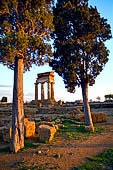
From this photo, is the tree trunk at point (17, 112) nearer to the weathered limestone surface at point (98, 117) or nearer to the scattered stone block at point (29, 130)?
the scattered stone block at point (29, 130)

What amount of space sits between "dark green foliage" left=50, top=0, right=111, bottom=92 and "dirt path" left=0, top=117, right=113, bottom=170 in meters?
4.57

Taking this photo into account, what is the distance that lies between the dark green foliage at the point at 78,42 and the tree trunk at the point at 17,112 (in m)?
4.00

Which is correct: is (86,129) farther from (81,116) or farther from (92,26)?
(92,26)

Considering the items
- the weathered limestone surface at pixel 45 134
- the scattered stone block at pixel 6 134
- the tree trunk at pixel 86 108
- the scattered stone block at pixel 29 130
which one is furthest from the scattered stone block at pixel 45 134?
the tree trunk at pixel 86 108

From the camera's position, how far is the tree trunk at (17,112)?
6.37 metres

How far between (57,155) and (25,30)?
6.16m

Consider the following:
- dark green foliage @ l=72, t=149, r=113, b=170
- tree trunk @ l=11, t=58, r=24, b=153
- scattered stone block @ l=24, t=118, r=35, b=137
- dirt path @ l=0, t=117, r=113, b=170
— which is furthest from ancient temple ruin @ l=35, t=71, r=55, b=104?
dark green foliage @ l=72, t=149, r=113, b=170

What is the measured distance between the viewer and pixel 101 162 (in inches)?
199

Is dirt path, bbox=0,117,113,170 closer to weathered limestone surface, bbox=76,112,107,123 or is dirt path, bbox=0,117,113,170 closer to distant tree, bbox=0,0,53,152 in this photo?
distant tree, bbox=0,0,53,152

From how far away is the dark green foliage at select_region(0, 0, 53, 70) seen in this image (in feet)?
20.0

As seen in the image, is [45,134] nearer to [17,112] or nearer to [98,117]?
[17,112]

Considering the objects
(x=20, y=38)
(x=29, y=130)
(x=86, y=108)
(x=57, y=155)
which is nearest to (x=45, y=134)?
(x=29, y=130)

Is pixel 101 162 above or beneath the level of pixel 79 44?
beneath

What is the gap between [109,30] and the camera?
10555 mm
